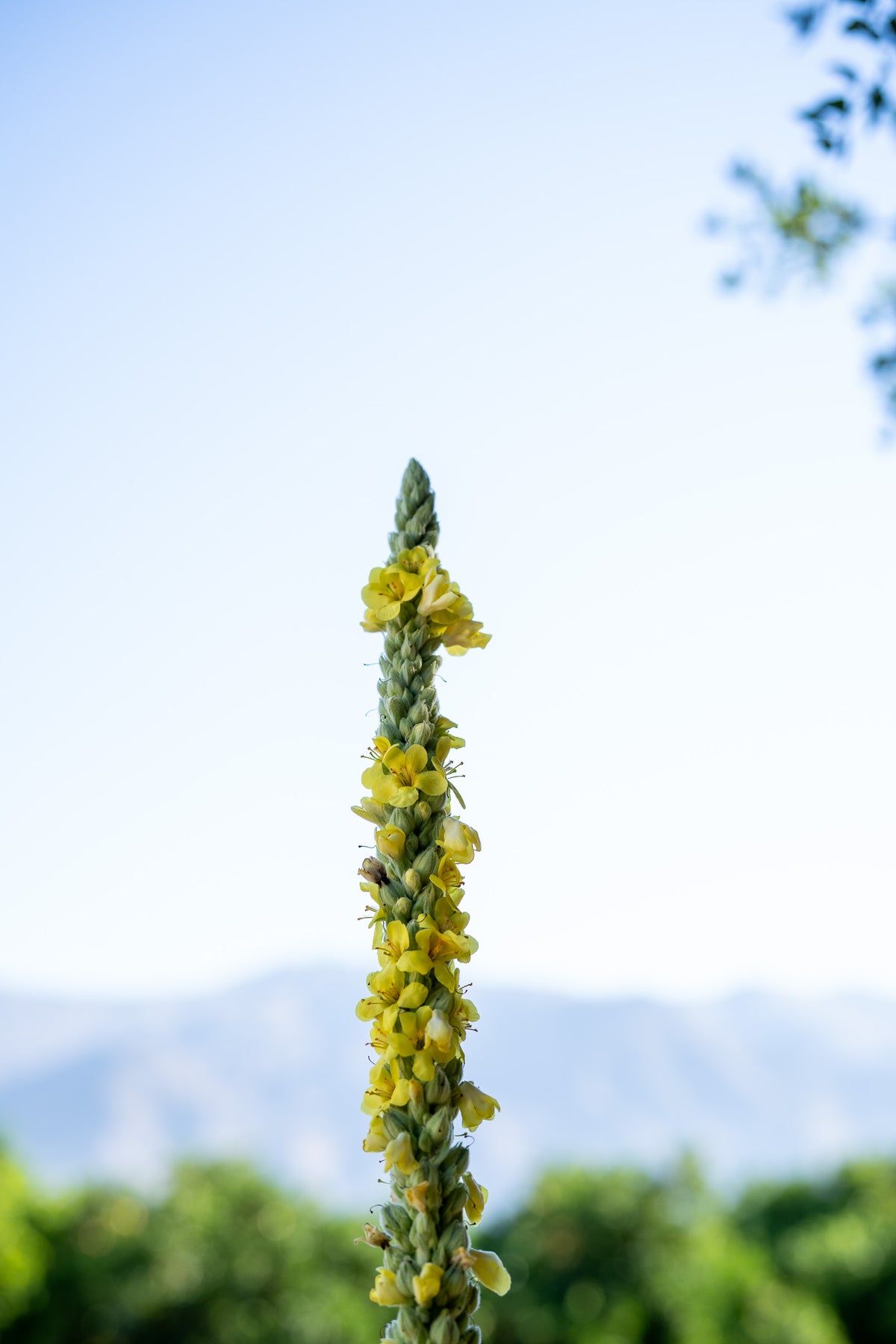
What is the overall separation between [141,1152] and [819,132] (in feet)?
671

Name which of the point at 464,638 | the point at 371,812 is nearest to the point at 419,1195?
the point at 371,812

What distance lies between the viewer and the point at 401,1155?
1086 millimetres

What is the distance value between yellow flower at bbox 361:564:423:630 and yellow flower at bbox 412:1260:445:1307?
66cm

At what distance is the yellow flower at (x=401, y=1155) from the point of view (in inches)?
42.8

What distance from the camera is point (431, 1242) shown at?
1086mm

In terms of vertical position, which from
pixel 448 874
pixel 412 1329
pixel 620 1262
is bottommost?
pixel 620 1262

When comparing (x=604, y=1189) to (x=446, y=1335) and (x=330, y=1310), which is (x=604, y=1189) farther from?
(x=446, y=1335)

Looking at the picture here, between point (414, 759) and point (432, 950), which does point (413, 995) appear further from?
point (414, 759)

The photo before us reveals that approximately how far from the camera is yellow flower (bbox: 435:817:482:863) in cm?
116

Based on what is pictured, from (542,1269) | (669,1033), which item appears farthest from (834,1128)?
(542,1269)

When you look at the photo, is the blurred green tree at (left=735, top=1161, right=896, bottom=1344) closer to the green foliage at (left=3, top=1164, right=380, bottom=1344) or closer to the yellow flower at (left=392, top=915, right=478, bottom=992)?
the green foliage at (left=3, top=1164, right=380, bottom=1344)

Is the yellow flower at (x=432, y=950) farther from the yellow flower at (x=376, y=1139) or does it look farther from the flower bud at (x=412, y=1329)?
the flower bud at (x=412, y=1329)

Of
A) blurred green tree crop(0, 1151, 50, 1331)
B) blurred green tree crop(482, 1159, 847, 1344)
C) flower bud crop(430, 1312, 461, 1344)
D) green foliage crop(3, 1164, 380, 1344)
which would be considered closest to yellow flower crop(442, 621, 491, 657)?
flower bud crop(430, 1312, 461, 1344)

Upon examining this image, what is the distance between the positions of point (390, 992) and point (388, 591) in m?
0.44
